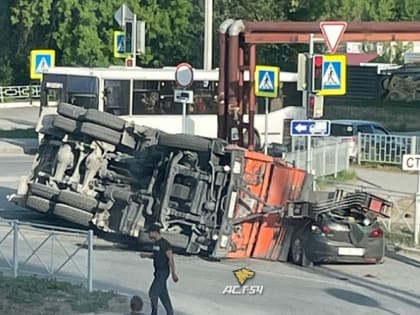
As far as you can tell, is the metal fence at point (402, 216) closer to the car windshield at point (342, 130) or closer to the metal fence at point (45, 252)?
the metal fence at point (45, 252)

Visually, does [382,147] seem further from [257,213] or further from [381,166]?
[257,213]

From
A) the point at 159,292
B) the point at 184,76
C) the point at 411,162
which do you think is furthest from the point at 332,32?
the point at 159,292

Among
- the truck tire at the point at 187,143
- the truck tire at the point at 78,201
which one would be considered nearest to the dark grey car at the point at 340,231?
the truck tire at the point at 187,143

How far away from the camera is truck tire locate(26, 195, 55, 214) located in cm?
2083

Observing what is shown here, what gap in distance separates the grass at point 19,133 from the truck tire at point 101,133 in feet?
74.0

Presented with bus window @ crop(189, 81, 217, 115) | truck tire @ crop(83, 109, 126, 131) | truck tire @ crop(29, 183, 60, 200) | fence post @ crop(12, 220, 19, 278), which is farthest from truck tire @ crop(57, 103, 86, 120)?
bus window @ crop(189, 81, 217, 115)

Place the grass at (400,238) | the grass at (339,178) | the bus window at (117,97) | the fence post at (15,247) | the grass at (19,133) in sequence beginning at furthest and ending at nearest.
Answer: the grass at (19,133), the bus window at (117,97), the grass at (339,178), the grass at (400,238), the fence post at (15,247)

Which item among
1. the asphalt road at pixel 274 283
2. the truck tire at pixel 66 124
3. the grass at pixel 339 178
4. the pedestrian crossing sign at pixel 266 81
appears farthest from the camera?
the grass at pixel 339 178

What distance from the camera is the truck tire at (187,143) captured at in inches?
744

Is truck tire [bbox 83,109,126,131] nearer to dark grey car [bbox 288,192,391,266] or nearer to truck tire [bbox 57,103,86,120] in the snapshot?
truck tire [bbox 57,103,86,120]

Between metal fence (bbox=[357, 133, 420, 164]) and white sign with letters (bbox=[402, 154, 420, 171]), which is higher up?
white sign with letters (bbox=[402, 154, 420, 171])

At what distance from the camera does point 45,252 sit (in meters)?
17.0

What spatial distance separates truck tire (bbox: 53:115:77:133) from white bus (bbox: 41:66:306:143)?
1389cm

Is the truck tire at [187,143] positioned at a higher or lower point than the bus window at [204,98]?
higher
